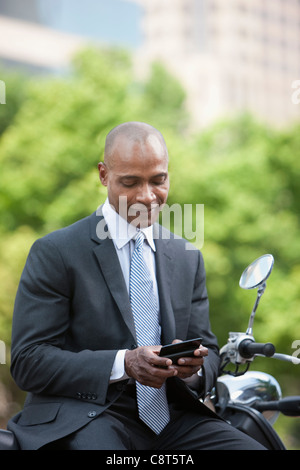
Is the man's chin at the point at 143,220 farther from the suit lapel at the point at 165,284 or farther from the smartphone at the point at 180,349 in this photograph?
the smartphone at the point at 180,349

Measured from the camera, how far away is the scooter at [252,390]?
3.03 meters

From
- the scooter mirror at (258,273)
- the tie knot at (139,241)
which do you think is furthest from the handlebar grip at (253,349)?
the tie knot at (139,241)

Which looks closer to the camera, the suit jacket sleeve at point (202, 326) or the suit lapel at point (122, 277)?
the suit lapel at point (122, 277)

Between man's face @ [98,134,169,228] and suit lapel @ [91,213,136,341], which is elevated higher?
man's face @ [98,134,169,228]

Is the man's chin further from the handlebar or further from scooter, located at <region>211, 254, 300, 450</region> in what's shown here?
the handlebar

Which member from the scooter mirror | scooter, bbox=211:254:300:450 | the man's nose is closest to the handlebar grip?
scooter, bbox=211:254:300:450

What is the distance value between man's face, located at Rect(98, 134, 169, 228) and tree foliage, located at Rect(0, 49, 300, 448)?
39.6ft

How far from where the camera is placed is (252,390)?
3316 mm

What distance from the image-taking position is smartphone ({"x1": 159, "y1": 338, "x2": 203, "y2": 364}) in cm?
243

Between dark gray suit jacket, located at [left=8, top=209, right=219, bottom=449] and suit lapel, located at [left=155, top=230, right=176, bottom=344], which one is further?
suit lapel, located at [left=155, top=230, right=176, bottom=344]

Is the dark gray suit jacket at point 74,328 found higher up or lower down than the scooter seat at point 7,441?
higher up

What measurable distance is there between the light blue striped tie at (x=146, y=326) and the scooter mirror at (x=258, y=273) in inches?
18.5

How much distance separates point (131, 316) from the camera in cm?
270

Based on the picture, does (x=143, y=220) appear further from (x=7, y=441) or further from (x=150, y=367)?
(x=7, y=441)
